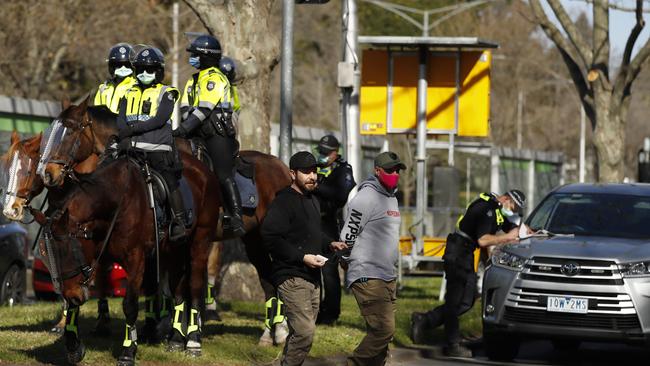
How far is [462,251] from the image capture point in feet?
51.8

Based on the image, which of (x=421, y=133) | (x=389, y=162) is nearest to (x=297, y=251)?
(x=389, y=162)

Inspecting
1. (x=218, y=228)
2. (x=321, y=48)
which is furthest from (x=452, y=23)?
(x=218, y=228)

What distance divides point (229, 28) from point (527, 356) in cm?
530

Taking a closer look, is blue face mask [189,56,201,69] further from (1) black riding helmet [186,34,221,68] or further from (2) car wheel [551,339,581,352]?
(2) car wheel [551,339,581,352]

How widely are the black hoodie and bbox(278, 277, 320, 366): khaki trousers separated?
0.07m

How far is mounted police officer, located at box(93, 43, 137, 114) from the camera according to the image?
520 inches

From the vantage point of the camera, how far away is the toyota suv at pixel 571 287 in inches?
575

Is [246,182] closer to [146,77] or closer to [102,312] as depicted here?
[102,312]

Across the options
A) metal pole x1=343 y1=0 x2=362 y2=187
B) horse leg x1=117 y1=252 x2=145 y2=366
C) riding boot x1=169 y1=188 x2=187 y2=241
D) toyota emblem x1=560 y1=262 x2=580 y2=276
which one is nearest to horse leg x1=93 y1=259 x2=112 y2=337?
riding boot x1=169 y1=188 x2=187 y2=241

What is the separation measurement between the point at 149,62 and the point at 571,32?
622 inches

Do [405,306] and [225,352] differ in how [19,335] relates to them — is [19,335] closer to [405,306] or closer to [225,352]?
[225,352]

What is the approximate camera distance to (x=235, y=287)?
707 inches

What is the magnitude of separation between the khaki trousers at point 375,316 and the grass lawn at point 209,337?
188 cm

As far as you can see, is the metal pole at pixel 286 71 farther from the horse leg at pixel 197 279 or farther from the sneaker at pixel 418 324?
the horse leg at pixel 197 279
